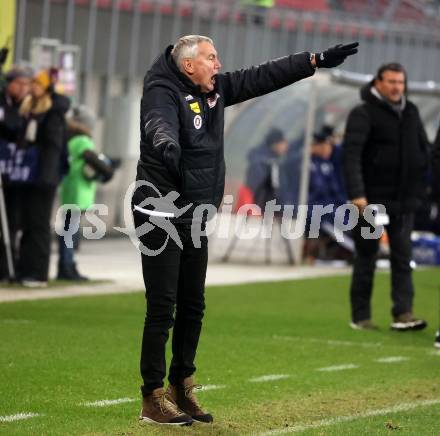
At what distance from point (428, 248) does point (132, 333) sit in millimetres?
10943

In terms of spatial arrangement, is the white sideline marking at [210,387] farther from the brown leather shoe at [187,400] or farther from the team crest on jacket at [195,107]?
the team crest on jacket at [195,107]

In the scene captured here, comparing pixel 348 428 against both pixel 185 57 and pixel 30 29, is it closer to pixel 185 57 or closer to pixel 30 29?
pixel 185 57

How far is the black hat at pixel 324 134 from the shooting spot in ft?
75.3

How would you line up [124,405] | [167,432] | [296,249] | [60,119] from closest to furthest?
[167,432] → [124,405] → [60,119] → [296,249]

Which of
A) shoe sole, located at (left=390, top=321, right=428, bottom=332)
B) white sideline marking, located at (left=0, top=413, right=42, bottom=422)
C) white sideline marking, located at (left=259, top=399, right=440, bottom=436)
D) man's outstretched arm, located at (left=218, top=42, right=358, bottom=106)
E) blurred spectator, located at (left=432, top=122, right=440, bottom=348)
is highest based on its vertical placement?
man's outstretched arm, located at (left=218, top=42, right=358, bottom=106)

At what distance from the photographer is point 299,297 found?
1653 centimetres

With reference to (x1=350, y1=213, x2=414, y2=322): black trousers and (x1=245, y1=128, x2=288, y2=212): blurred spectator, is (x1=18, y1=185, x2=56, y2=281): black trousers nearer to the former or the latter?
(x1=350, y1=213, x2=414, y2=322): black trousers

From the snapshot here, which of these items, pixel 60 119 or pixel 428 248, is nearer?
A: pixel 60 119

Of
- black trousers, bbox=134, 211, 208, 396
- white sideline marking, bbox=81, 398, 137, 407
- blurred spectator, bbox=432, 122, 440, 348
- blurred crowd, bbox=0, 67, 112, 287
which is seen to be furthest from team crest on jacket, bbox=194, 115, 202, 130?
blurred crowd, bbox=0, 67, 112, 287

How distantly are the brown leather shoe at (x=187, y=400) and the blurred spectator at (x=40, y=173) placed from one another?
26.2 ft

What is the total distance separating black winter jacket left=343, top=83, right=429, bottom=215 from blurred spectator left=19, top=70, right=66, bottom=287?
Answer: 4.09 meters

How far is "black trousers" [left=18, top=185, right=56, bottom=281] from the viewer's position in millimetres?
15984

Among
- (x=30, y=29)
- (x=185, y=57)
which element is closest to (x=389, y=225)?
(x=185, y=57)

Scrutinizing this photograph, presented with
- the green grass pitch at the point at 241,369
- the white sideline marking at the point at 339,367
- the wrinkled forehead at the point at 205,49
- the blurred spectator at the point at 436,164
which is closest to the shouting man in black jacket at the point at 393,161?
the green grass pitch at the point at 241,369
